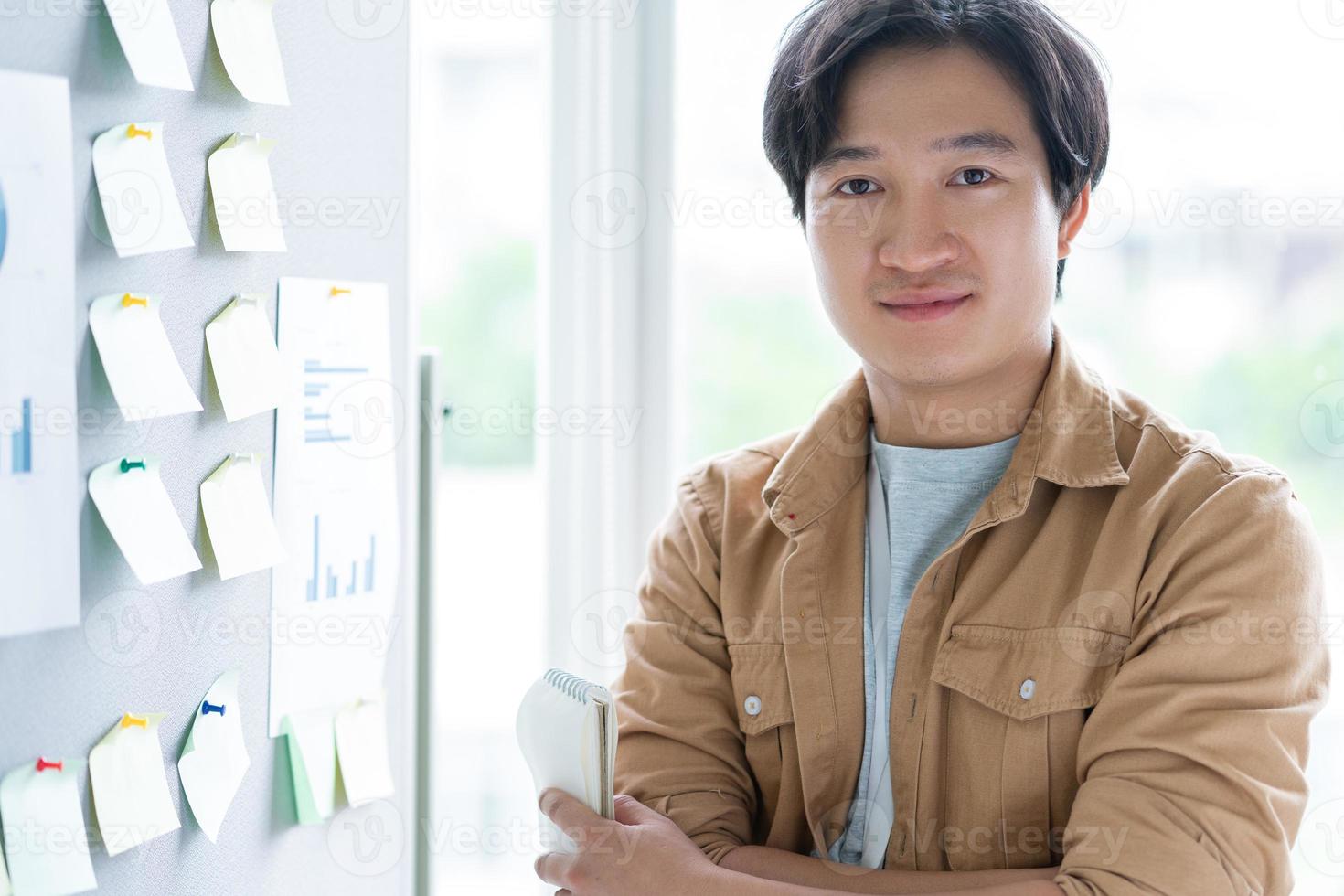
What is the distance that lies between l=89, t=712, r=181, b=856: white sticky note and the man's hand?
0.36m

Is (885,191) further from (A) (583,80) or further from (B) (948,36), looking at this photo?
(A) (583,80)

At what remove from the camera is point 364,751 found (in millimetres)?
1146

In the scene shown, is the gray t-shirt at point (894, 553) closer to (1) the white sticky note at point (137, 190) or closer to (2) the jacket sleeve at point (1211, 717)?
(2) the jacket sleeve at point (1211, 717)

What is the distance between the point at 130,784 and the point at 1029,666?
0.79 meters

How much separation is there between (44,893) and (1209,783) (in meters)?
0.91

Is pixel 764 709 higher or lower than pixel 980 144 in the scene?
lower

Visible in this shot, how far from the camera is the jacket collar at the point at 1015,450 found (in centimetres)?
113

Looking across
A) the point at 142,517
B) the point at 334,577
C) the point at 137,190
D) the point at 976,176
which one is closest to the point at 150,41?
the point at 137,190

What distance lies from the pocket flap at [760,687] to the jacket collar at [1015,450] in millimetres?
136

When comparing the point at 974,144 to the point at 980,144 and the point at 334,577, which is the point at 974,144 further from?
the point at 334,577

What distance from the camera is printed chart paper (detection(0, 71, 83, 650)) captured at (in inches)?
31.0

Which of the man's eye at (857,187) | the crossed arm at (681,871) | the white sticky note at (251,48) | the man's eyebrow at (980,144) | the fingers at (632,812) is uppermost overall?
the white sticky note at (251,48)

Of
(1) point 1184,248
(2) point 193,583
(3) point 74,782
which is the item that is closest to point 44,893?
(3) point 74,782

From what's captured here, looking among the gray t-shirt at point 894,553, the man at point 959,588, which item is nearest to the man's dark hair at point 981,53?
the man at point 959,588
